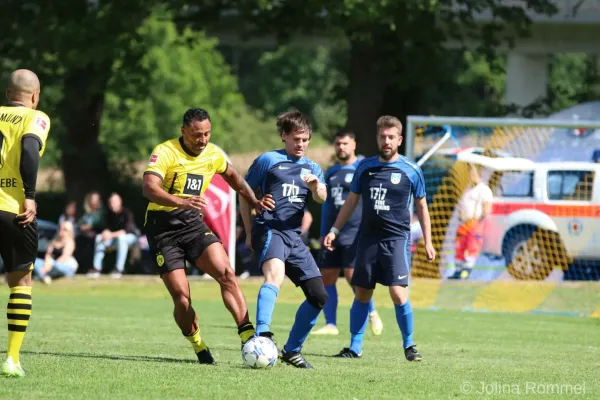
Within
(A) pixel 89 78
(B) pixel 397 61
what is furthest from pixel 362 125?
(A) pixel 89 78

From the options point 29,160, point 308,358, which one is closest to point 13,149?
point 29,160

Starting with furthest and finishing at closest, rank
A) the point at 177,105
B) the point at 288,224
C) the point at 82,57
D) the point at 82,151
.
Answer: the point at 177,105 < the point at 82,151 < the point at 82,57 < the point at 288,224

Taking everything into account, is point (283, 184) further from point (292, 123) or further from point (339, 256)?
point (339, 256)

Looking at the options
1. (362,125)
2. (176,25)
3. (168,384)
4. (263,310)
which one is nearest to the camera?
(168,384)

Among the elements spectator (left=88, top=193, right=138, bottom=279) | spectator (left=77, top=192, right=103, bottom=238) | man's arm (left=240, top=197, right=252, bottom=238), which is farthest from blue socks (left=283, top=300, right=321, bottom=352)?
spectator (left=77, top=192, right=103, bottom=238)

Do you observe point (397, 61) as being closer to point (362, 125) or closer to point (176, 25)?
point (362, 125)

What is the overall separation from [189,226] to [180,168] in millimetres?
484

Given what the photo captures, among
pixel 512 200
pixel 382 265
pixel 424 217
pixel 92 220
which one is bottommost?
pixel 92 220

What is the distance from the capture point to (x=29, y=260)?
8.38m

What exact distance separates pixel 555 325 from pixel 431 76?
10.9m

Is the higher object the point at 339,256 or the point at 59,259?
the point at 339,256

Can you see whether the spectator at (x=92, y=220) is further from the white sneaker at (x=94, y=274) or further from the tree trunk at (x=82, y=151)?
the tree trunk at (x=82, y=151)

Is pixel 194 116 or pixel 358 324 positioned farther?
pixel 358 324

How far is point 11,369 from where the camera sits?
8.16 meters
